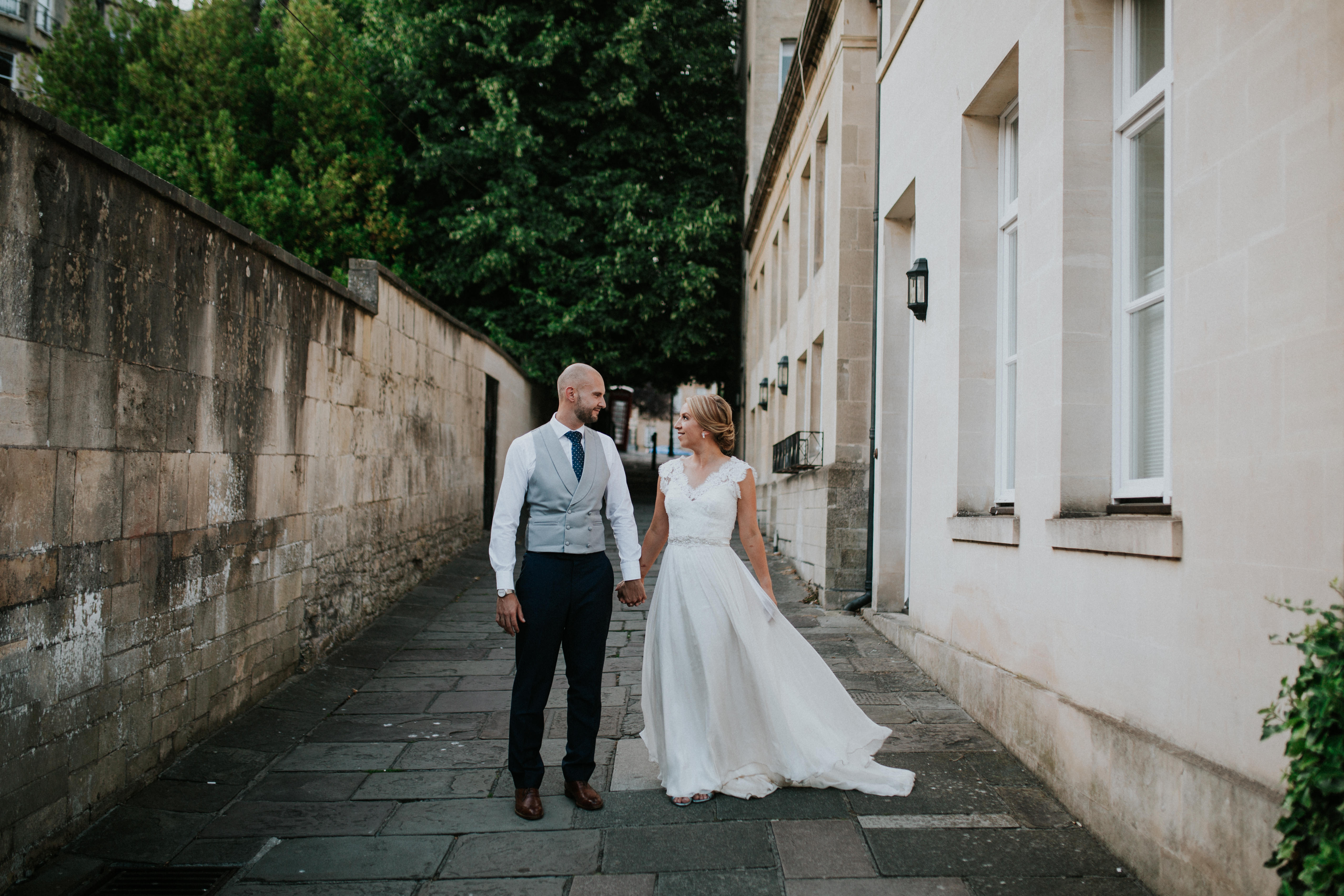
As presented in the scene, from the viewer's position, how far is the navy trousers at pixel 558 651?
4156 millimetres

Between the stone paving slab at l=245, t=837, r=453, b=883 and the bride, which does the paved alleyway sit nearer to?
the stone paving slab at l=245, t=837, r=453, b=883

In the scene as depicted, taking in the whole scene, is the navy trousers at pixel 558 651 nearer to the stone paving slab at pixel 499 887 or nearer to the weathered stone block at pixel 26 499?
the stone paving slab at pixel 499 887

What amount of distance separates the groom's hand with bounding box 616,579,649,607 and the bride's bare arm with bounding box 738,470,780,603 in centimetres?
52

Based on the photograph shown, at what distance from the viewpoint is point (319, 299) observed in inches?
275

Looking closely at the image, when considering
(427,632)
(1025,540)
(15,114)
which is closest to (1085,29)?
(1025,540)

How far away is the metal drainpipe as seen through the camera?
8.76m

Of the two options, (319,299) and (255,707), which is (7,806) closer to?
(255,707)

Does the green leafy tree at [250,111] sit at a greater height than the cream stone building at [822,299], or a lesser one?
greater

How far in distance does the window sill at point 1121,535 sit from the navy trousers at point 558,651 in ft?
6.52

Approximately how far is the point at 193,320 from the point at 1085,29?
455 cm

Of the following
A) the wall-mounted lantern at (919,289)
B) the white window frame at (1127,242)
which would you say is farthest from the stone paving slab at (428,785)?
the wall-mounted lantern at (919,289)

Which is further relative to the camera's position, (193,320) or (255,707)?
(255,707)

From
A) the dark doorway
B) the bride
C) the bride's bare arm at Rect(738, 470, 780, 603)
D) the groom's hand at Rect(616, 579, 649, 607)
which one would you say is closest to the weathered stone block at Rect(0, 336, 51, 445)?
the groom's hand at Rect(616, 579, 649, 607)

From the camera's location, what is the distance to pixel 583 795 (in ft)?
13.8
